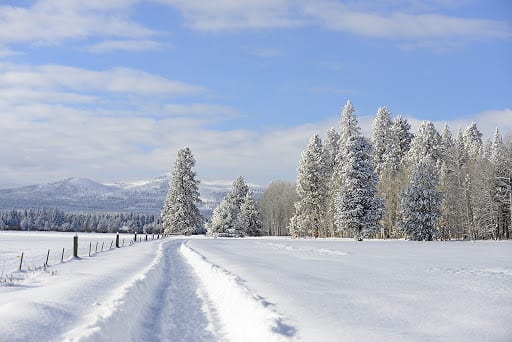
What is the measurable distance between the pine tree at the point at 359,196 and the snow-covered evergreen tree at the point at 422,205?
3065mm

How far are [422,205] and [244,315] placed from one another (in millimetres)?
45753

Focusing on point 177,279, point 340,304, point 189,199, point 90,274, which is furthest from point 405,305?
point 189,199

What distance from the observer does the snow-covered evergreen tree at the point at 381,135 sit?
6394 cm

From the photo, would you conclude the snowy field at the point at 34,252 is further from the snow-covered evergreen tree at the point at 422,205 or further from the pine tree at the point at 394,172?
the pine tree at the point at 394,172

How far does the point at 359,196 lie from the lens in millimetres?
51281

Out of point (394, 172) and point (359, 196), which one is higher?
point (394, 172)

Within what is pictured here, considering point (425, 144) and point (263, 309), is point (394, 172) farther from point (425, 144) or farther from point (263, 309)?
point (263, 309)

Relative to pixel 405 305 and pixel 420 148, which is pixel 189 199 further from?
pixel 405 305

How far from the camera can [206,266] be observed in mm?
18250

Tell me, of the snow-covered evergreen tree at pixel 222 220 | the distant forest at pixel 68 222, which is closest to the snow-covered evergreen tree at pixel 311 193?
the snow-covered evergreen tree at pixel 222 220

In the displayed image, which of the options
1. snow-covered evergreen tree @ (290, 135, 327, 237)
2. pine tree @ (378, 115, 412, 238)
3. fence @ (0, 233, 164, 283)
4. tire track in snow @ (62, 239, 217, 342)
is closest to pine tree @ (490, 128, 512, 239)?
pine tree @ (378, 115, 412, 238)

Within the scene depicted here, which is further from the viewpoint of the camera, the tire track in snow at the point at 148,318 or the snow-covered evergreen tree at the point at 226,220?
the snow-covered evergreen tree at the point at 226,220

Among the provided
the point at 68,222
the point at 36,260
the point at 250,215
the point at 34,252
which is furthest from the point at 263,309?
the point at 68,222

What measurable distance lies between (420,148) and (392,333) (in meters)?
59.0
